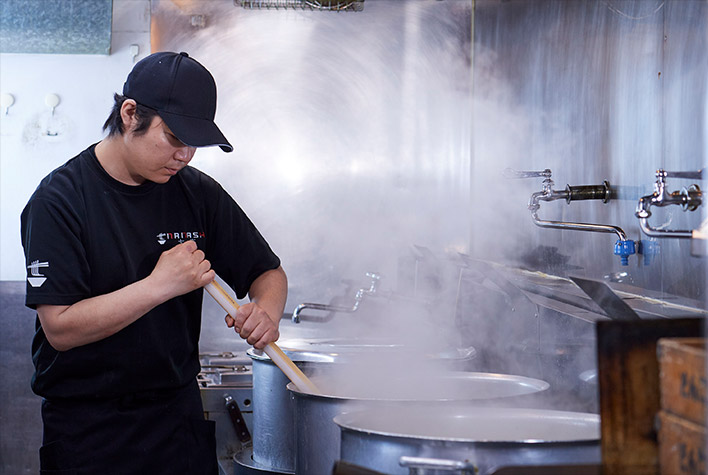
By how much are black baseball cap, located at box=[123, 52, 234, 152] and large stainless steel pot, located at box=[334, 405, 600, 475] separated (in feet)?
2.37

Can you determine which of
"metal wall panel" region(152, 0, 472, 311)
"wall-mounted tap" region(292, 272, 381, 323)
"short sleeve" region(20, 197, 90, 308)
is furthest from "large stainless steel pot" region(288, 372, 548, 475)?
"metal wall panel" region(152, 0, 472, 311)

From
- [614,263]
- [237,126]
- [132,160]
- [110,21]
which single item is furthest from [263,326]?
[110,21]

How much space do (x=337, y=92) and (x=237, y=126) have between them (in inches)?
19.8

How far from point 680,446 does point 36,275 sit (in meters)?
1.37

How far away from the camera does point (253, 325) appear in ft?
5.97

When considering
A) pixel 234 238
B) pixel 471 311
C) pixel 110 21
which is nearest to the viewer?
pixel 234 238

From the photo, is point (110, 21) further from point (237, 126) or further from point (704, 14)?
point (704, 14)

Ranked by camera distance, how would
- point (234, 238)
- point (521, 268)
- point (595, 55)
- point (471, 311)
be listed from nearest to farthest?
point (234, 238) → point (595, 55) → point (471, 311) → point (521, 268)

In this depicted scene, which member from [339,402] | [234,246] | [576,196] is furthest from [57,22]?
[339,402]

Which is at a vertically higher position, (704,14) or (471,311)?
(704,14)

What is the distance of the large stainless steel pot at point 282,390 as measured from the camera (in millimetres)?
2135

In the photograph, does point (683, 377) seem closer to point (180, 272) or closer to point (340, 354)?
point (180, 272)

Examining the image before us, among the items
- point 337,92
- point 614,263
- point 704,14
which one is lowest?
point 614,263

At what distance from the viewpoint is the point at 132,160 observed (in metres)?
1.80
